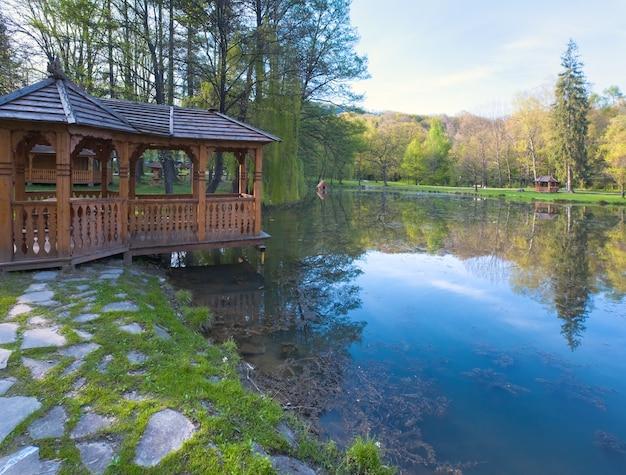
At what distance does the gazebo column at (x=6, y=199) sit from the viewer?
240 inches

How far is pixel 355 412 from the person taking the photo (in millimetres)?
4156

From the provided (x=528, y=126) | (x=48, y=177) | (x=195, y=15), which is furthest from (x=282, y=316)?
(x=528, y=126)

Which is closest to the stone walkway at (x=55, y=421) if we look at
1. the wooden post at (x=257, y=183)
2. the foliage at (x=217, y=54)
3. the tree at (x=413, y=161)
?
the wooden post at (x=257, y=183)

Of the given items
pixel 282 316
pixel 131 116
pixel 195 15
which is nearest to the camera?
pixel 282 316

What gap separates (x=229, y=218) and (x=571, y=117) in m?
42.5

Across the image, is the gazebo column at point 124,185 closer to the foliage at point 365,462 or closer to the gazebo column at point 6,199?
the gazebo column at point 6,199

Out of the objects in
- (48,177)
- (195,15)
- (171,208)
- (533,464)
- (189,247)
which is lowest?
(533,464)

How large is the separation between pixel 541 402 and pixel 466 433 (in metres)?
1.20

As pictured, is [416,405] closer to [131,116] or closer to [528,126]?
[131,116]

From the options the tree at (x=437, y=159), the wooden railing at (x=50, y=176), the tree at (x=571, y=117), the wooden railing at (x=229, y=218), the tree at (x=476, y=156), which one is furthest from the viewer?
the tree at (x=437, y=159)

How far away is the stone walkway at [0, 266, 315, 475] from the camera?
2494 mm

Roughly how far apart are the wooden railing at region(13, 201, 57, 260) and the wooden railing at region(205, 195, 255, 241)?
3037 mm

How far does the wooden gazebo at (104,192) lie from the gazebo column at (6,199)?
12 millimetres

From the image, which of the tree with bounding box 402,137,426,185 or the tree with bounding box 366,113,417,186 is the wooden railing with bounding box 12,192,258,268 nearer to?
the tree with bounding box 366,113,417,186
